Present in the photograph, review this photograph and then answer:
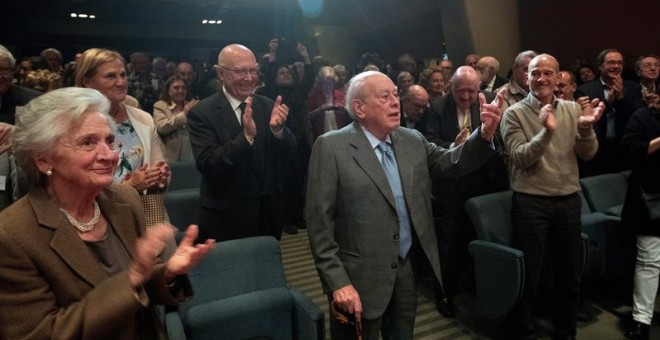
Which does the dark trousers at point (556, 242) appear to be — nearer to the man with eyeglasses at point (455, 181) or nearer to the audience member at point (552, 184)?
the audience member at point (552, 184)

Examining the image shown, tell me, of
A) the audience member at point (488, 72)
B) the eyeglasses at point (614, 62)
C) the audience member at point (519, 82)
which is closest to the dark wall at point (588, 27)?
the eyeglasses at point (614, 62)

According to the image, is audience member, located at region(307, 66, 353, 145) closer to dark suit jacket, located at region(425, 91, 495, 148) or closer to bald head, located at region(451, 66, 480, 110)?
dark suit jacket, located at region(425, 91, 495, 148)

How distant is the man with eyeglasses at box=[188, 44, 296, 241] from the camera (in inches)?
88.5

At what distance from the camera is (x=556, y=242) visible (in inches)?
96.8

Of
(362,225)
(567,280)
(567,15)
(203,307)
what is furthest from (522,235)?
(567,15)

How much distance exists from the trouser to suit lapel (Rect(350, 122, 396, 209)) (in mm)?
1763

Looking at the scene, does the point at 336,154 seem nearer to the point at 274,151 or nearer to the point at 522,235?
the point at 274,151

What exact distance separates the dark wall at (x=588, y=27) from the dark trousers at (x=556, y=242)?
400cm

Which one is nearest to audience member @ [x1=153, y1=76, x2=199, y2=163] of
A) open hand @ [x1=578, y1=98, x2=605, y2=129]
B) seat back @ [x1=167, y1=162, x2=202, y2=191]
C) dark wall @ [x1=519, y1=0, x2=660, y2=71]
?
seat back @ [x1=167, y1=162, x2=202, y2=191]

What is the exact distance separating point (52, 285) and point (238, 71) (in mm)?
1479

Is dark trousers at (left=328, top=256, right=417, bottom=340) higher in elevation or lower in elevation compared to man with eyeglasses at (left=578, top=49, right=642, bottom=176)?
lower

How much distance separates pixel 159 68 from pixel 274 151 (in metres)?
4.06

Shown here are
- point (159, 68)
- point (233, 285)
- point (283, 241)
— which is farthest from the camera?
point (159, 68)

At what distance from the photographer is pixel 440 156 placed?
1.91 metres
